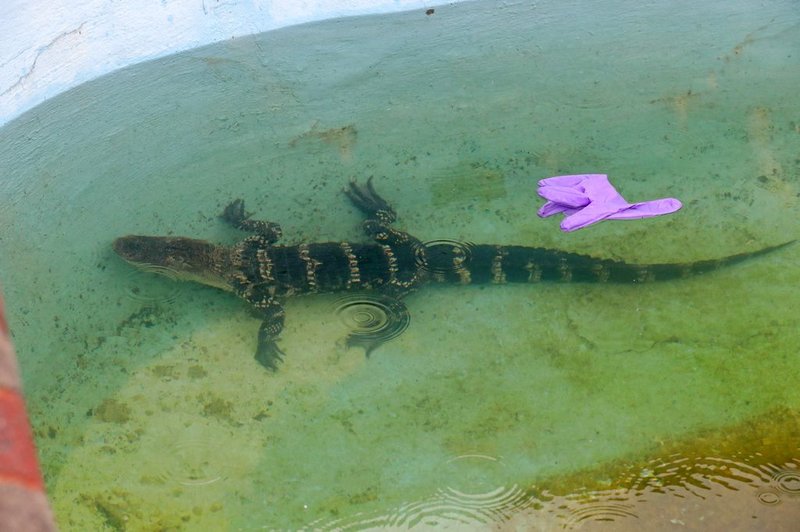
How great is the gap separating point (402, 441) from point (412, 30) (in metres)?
2.95

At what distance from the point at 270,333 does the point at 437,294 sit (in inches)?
38.2

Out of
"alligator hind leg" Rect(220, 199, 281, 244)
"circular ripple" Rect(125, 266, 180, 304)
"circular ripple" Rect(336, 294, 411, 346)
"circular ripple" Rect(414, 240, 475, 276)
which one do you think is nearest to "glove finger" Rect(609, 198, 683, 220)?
"circular ripple" Rect(414, 240, 475, 276)

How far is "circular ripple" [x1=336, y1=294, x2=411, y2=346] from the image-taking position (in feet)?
13.7

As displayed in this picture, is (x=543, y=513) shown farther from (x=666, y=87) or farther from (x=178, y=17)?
(x=178, y=17)

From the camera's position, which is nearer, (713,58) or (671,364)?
(671,364)

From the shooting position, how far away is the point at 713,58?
5.28 metres

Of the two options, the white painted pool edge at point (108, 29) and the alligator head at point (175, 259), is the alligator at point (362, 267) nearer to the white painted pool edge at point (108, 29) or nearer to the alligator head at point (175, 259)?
the alligator head at point (175, 259)

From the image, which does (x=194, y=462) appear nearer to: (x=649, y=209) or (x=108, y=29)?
(x=108, y=29)

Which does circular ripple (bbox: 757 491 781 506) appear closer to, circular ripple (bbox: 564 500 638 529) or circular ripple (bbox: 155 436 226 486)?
Answer: circular ripple (bbox: 564 500 638 529)

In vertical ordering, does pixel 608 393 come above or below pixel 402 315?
below

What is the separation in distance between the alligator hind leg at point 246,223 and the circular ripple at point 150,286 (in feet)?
1.53

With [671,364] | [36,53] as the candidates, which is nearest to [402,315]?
[671,364]

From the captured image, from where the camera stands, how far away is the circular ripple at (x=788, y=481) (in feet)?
11.2

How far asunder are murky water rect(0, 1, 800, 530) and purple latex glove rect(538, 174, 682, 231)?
0.08 metres
